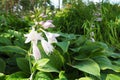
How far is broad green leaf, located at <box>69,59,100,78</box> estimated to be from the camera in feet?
7.38

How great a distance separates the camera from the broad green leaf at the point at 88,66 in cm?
225

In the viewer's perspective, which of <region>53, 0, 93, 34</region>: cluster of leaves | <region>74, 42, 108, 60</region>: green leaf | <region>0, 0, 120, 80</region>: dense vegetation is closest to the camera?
<region>0, 0, 120, 80</region>: dense vegetation

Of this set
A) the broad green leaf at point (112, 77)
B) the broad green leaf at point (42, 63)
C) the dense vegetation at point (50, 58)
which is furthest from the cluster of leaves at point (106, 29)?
the broad green leaf at point (42, 63)

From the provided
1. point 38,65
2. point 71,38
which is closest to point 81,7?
point 71,38

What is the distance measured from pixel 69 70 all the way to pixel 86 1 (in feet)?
13.0

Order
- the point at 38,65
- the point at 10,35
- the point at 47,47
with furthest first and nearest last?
the point at 10,35, the point at 38,65, the point at 47,47

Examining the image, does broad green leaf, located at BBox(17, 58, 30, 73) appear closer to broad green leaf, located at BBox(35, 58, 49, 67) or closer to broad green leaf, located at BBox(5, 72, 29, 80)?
broad green leaf, located at BBox(5, 72, 29, 80)

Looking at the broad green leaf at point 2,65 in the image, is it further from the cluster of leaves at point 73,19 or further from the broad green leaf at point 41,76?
the cluster of leaves at point 73,19

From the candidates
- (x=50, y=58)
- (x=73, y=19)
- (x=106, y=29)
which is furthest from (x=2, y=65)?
(x=73, y=19)

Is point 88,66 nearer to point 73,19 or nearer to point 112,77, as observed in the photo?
point 112,77

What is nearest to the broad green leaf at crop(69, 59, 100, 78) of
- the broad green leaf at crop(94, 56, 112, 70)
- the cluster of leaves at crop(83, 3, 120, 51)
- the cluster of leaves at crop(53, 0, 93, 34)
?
the broad green leaf at crop(94, 56, 112, 70)

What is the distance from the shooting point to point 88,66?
2.34m

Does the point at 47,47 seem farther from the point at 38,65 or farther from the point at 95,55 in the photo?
the point at 95,55

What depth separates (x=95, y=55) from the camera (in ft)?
8.52
